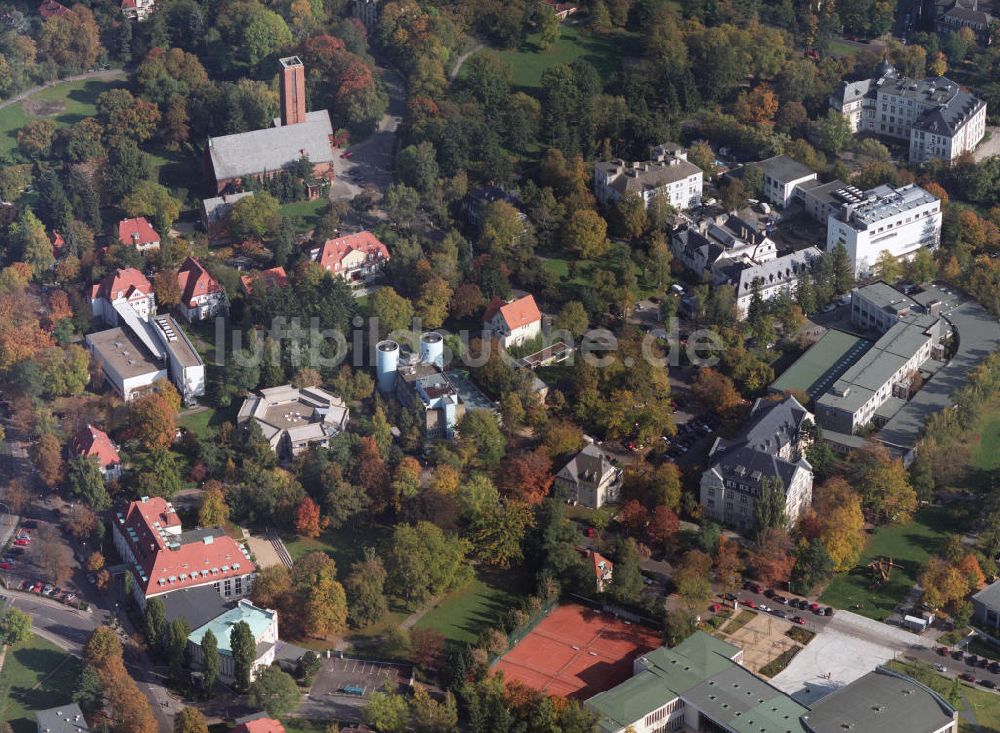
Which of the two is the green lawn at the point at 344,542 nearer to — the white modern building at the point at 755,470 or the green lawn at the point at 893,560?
the white modern building at the point at 755,470

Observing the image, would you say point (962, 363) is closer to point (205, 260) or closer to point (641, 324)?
point (641, 324)

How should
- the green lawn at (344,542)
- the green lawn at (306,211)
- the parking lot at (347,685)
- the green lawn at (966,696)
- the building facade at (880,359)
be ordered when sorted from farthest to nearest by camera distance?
the green lawn at (306,211)
the building facade at (880,359)
the green lawn at (344,542)
the parking lot at (347,685)
the green lawn at (966,696)

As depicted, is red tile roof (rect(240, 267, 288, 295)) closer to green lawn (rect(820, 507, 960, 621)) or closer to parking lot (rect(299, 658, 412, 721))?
parking lot (rect(299, 658, 412, 721))

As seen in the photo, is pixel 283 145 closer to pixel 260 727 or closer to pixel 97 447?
pixel 97 447

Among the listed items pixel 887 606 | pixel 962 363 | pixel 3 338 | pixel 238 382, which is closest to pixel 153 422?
pixel 238 382

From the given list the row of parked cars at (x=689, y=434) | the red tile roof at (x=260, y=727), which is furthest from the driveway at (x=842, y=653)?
the red tile roof at (x=260, y=727)

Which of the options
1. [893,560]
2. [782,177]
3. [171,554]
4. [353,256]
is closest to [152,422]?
[171,554]

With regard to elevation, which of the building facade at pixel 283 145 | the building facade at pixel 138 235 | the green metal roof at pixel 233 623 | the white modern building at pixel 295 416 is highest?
the building facade at pixel 283 145
